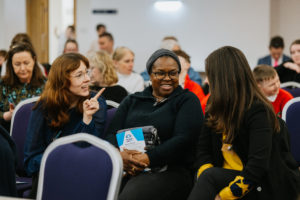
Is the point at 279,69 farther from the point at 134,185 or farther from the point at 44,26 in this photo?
the point at 44,26

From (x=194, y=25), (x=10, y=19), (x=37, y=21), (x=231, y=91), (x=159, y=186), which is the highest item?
(x=37, y=21)

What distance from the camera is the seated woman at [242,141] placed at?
6.40 feet

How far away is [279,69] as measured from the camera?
498 centimetres

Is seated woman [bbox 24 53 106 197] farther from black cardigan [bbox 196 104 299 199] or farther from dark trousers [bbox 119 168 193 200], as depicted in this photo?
black cardigan [bbox 196 104 299 199]

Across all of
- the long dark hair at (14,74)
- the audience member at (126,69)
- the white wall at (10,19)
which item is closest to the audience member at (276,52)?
the audience member at (126,69)

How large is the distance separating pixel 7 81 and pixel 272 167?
2.38 metres

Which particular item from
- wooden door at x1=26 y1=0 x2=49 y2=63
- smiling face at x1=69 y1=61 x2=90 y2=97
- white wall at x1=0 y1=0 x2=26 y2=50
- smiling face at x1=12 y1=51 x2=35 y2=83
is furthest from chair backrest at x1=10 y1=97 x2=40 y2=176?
wooden door at x1=26 y1=0 x2=49 y2=63

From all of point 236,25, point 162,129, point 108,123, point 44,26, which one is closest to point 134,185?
point 162,129

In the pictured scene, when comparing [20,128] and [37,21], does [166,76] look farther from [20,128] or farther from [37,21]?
[37,21]

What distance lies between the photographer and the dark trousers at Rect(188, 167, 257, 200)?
6.47ft

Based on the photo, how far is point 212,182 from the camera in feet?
6.55

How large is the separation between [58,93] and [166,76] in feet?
2.32

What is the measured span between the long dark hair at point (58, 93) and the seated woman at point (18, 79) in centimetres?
91

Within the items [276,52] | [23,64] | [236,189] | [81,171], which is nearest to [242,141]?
[236,189]
